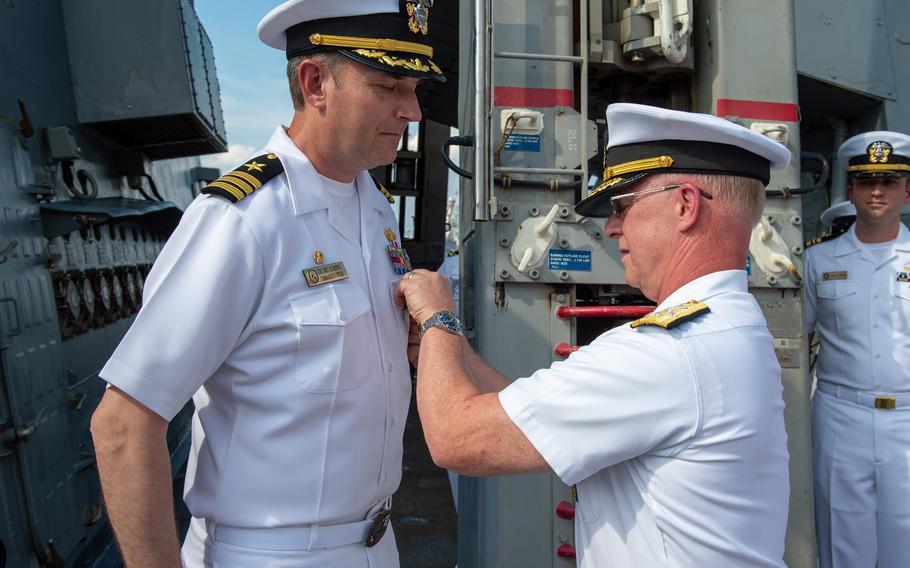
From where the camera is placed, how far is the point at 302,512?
147cm

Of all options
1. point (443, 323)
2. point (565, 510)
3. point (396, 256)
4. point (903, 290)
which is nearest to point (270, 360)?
point (443, 323)

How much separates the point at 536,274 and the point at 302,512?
5.09 ft

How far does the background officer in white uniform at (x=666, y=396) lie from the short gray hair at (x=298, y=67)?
641 millimetres

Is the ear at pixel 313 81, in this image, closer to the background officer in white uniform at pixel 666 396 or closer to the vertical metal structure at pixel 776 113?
the background officer in white uniform at pixel 666 396

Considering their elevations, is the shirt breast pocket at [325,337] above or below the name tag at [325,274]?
below

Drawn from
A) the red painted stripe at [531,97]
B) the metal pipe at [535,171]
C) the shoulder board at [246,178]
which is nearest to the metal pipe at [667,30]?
the red painted stripe at [531,97]

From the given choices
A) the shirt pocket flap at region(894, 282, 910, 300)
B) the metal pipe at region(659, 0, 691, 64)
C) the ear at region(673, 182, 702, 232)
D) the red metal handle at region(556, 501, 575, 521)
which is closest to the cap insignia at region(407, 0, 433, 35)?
the ear at region(673, 182, 702, 232)

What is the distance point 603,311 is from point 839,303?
146cm

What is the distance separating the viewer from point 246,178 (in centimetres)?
150

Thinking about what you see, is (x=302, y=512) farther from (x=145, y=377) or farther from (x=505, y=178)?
(x=505, y=178)

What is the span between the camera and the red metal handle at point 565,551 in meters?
2.77

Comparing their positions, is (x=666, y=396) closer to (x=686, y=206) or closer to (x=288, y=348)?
(x=686, y=206)

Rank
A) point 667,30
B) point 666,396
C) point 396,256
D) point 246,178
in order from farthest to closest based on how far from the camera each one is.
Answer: point 667,30 → point 396,256 → point 246,178 → point 666,396

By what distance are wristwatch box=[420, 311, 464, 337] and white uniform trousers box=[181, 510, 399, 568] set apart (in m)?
0.52
